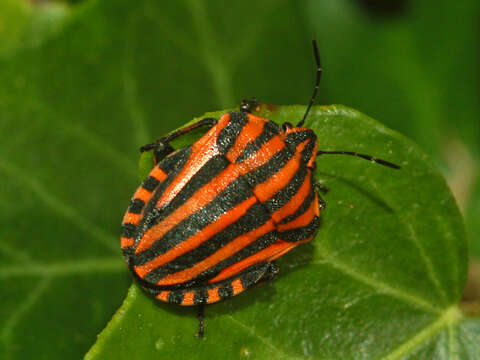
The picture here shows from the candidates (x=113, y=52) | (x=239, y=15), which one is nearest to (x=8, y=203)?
(x=113, y=52)

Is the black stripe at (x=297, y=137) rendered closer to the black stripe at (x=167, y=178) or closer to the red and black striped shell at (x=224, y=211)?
the red and black striped shell at (x=224, y=211)

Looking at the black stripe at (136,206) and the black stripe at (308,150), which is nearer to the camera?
the black stripe at (308,150)

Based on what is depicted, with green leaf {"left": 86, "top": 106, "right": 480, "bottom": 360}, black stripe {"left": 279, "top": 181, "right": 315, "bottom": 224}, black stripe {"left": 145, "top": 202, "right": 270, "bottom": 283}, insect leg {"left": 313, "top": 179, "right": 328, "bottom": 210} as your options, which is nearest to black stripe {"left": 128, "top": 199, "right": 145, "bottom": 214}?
black stripe {"left": 145, "top": 202, "right": 270, "bottom": 283}

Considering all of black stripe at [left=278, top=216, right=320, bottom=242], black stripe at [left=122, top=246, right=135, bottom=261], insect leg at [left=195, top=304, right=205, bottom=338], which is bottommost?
insect leg at [left=195, top=304, right=205, bottom=338]

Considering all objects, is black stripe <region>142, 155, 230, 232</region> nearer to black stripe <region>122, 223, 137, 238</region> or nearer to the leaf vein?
black stripe <region>122, 223, 137, 238</region>

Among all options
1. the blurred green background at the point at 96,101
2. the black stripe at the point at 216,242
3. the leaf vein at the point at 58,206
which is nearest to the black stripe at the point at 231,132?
the black stripe at the point at 216,242

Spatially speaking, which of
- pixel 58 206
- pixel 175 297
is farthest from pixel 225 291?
pixel 58 206

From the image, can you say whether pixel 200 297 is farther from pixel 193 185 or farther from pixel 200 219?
pixel 193 185
